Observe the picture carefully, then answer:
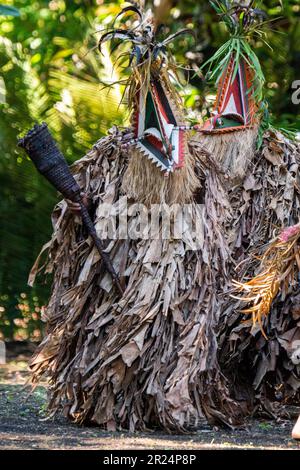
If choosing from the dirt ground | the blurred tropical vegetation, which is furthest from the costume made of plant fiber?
the blurred tropical vegetation

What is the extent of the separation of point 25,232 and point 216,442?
13.8 ft

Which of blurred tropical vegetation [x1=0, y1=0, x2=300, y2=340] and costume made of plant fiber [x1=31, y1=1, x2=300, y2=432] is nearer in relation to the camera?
costume made of plant fiber [x1=31, y1=1, x2=300, y2=432]

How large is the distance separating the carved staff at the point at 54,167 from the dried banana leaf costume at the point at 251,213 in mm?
755

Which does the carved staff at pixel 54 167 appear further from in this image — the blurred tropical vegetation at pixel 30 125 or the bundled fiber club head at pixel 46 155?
the blurred tropical vegetation at pixel 30 125

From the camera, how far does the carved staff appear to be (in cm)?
497

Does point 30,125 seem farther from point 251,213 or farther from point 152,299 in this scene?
point 152,299

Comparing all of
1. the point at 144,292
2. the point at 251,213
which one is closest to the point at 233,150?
the point at 251,213

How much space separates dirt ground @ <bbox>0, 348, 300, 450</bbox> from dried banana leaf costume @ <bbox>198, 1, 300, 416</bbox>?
288 mm

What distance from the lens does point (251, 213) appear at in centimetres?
572

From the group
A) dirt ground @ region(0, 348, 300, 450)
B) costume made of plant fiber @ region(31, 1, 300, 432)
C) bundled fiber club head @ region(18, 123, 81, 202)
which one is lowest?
dirt ground @ region(0, 348, 300, 450)

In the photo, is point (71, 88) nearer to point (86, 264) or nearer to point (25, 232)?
point (25, 232)

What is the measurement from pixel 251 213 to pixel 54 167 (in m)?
1.33

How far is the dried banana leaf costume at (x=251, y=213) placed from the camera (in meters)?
5.30

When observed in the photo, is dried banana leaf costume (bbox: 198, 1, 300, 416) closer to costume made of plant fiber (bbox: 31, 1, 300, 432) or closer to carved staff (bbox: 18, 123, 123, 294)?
costume made of plant fiber (bbox: 31, 1, 300, 432)
